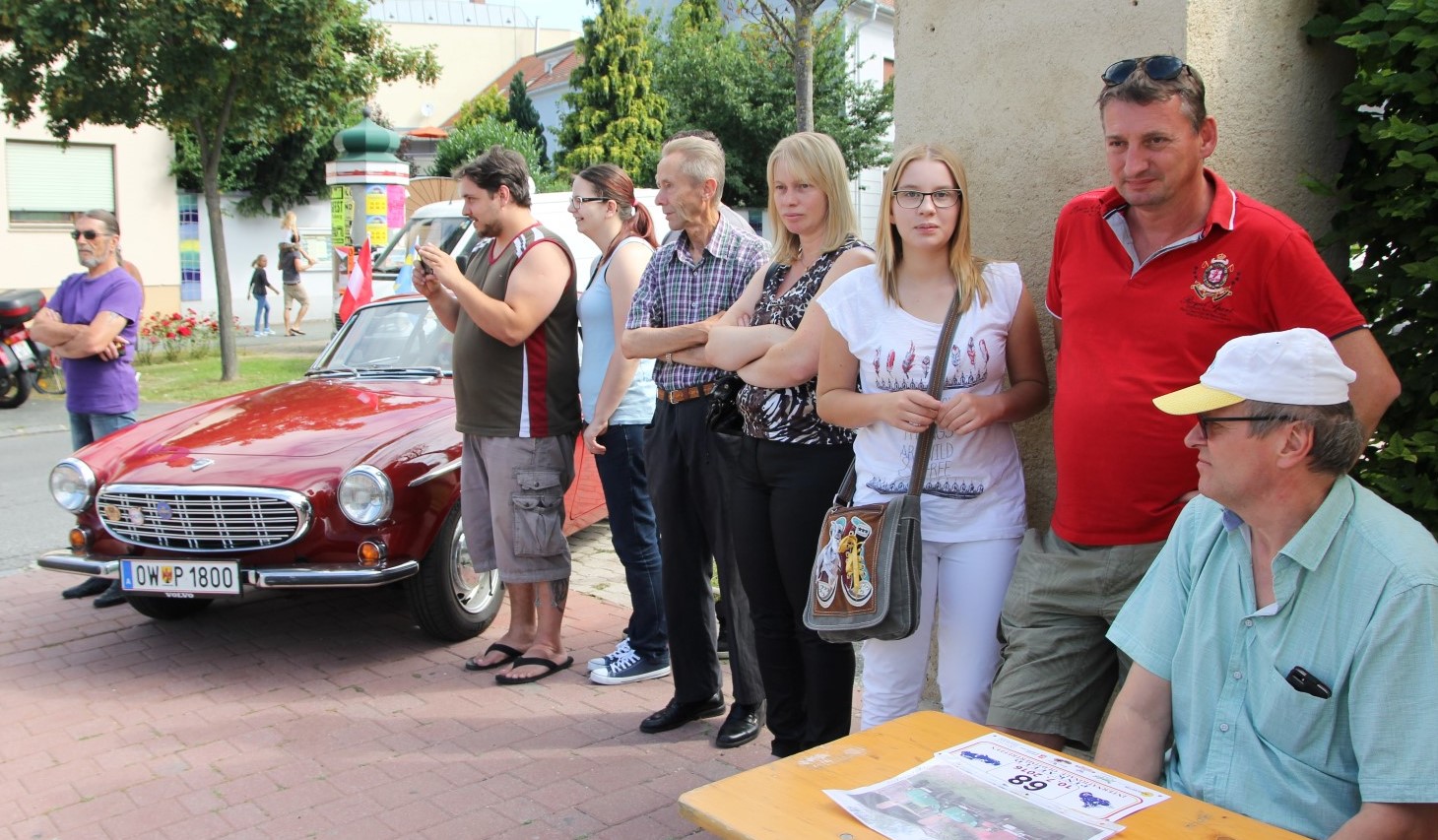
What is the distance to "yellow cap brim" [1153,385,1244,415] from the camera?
211cm

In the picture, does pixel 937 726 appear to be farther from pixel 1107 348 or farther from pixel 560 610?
pixel 560 610

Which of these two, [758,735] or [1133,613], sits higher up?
[1133,613]

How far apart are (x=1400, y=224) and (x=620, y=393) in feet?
9.00

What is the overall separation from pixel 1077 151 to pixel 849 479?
1244 mm

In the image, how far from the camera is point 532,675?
511cm

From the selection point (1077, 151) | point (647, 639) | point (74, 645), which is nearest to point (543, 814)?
point (647, 639)

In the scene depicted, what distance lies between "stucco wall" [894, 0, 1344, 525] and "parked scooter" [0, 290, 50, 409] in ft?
42.1

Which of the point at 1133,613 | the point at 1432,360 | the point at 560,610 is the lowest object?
the point at 560,610

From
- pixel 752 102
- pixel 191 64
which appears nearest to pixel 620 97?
pixel 752 102

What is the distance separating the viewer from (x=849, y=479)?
3369mm

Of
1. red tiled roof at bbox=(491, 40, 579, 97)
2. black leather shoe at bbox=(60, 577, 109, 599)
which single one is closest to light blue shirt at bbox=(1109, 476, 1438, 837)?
black leather shoe at bbox=(60, 577, 109, 599)

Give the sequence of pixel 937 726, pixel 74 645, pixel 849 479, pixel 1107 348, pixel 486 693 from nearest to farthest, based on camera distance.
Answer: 1. pixel 937 726
2. pixel 1107 348
3. pixel 849 479
4. pixel 486 693
5. pixel 74 645

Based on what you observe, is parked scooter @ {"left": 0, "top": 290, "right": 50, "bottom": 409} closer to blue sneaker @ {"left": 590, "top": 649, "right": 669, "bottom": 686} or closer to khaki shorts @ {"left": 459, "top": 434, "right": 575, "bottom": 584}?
khaki shorts @ {"left": 459, "top": 434, "right": 575, "bottom": 584}

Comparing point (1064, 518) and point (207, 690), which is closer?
point (1064, 518)
